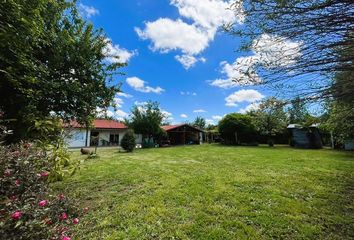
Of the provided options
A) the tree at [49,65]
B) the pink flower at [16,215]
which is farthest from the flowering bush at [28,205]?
the tree at [49,65]

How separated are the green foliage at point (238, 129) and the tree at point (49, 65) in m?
21.5

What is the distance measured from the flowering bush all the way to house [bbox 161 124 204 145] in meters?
27.2

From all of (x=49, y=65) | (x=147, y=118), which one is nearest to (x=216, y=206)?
(x=49, y=65)

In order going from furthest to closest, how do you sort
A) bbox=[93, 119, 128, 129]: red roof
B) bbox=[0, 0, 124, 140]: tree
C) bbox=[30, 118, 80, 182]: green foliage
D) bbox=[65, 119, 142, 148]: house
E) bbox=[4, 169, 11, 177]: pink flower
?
bbox=[93, 119, 128, 129]: red roof → bbox=[65, 119, 142, 148]: house → bbox=[0, 0, 124, 140]: tree → bbox=[30, 118, 80, 182]: green foliage → bbox=[4, 169, 11, 177]: pink flower

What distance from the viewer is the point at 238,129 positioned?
83.8ft

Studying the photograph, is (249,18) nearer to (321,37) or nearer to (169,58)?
(321,37)

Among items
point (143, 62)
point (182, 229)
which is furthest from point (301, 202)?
point (143, 62)

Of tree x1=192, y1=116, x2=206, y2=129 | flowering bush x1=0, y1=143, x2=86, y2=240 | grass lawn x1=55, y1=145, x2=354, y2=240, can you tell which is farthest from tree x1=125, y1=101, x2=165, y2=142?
tree x1=192, y1=116, x2=206, y2=129

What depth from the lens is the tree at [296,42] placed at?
2607 mm

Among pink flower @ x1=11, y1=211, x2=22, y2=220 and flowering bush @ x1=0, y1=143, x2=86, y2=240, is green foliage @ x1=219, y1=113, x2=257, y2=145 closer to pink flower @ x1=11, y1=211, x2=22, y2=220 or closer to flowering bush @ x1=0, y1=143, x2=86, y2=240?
flowering bush @ x1=0, y1=143, x2=86, y2=240

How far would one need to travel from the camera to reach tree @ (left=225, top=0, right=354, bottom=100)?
8.55 ft

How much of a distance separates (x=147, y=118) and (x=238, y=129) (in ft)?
40.3

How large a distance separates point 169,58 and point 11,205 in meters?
16.3

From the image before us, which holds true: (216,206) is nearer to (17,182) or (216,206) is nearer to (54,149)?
(54,149)
